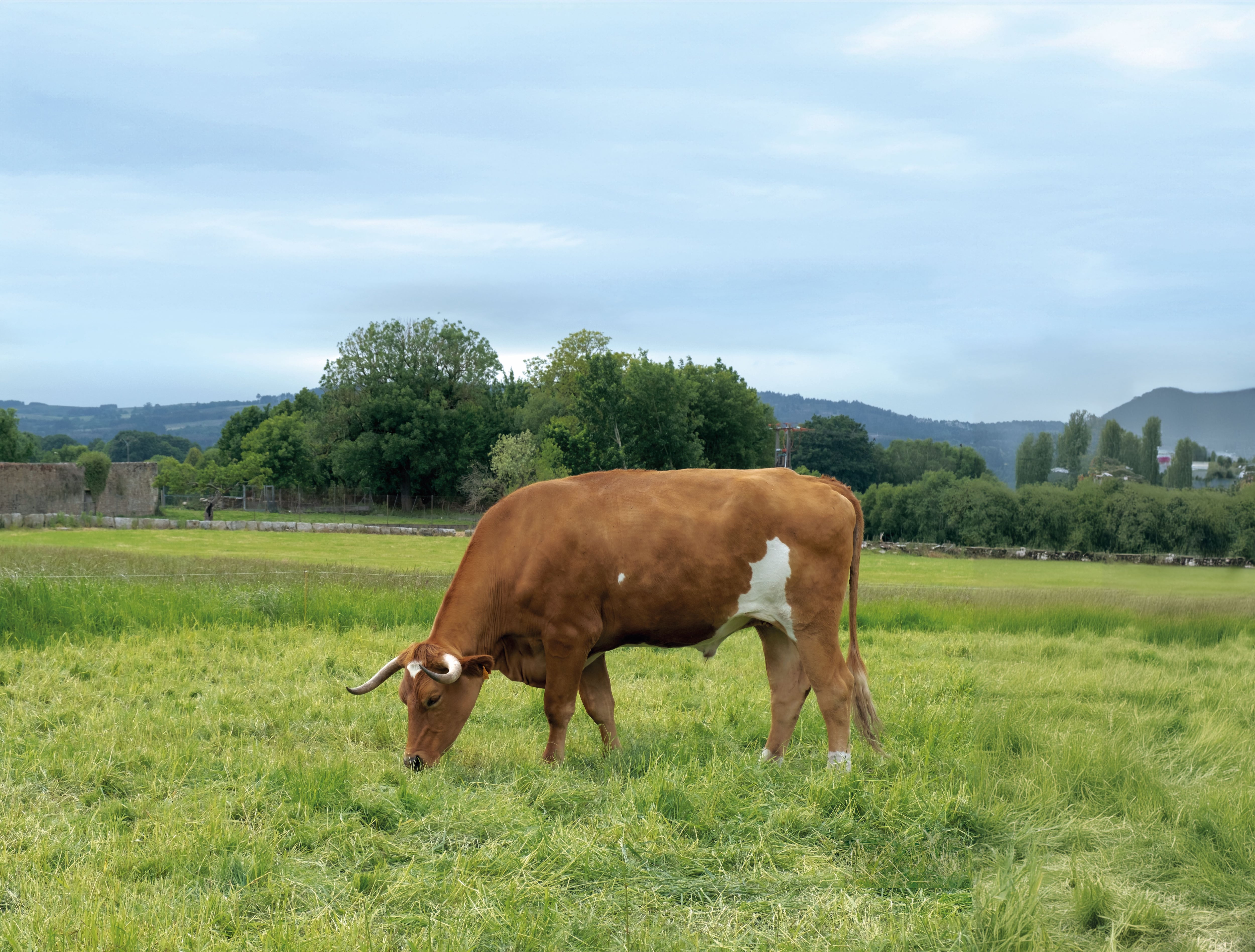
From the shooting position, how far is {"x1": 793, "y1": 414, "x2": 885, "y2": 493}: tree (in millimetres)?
87625

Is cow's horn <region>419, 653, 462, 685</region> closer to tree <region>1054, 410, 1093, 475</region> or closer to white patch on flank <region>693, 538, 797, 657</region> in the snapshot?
white patch on flank <region>693, 538, 797, 657</region>

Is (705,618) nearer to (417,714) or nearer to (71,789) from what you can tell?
(417,714)

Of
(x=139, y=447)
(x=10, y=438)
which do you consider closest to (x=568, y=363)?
(x=10, y=438)

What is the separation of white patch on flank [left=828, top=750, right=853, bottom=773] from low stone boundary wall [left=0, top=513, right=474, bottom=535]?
4948cm

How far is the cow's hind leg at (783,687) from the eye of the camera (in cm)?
691

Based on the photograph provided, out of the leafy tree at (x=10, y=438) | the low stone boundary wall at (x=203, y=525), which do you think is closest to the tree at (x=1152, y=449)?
the low stone boundary wall at (x=203, y=525)

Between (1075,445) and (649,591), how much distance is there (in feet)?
11.3

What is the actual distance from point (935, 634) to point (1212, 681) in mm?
5207

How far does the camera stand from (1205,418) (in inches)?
277

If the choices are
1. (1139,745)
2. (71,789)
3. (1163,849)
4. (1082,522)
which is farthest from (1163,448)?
(71,789)

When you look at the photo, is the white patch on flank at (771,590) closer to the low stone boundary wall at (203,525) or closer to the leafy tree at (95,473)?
the low stone boundary wall at (203,525)

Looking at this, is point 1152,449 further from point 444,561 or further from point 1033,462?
point 444,561

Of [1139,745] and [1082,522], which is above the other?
[1082,522]

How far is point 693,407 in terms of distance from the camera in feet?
228
